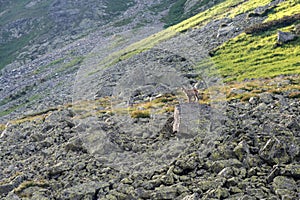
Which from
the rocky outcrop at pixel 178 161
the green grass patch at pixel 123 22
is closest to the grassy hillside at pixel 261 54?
the rocky outcrop at pixel 178 161

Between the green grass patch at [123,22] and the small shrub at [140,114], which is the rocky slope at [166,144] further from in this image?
the green grass patch at [123,22]

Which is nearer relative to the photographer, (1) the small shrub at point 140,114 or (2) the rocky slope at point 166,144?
(2) the rocky slope at point 166,144

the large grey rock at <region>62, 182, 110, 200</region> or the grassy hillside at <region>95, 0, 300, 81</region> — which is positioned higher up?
the large grey rock at <region>62, 182, 110, 200</region>

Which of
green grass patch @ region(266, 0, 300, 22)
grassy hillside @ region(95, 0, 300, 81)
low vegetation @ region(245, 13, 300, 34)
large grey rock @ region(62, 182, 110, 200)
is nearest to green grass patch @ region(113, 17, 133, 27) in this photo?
grassy hillside @ region(95, 0, 300, 81)

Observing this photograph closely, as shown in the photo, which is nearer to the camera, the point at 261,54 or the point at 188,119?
the point at 188,119

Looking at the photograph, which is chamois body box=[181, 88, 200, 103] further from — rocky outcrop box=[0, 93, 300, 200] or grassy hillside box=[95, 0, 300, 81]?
grassy hillside box=[95, 0, 300, 81]

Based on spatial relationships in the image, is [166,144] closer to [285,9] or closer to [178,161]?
[178,161]

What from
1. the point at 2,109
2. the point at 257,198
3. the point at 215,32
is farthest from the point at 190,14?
the point at 257,198

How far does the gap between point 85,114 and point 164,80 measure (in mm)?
9804

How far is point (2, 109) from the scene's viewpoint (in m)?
55.4

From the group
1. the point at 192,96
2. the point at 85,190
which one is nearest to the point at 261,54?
the point at 192,96

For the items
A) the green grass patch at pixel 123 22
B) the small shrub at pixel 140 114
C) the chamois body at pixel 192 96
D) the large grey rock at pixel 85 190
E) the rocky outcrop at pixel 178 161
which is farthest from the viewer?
the green grass patch at pixel 123 22

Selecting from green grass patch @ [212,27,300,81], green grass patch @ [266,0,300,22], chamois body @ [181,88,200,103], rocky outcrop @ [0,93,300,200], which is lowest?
green grass patch @ [212,27,300,81]

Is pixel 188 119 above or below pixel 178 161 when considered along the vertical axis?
above
